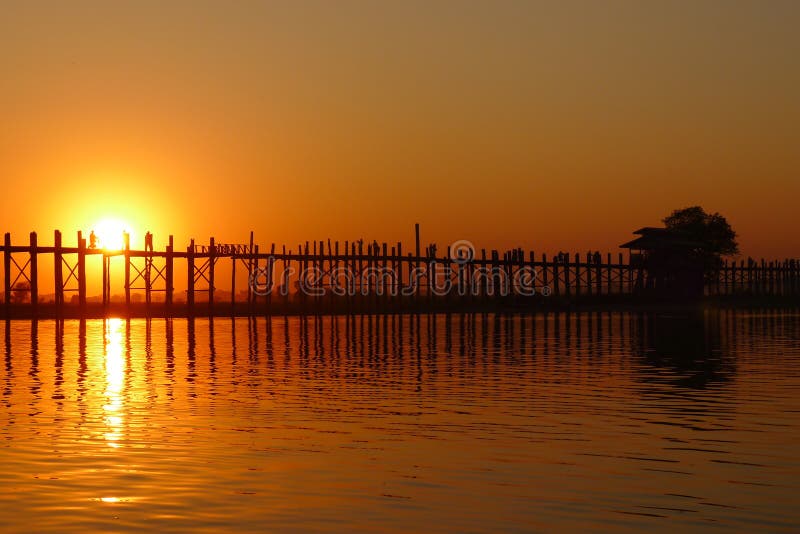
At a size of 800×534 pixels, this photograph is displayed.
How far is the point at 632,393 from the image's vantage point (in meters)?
22.3

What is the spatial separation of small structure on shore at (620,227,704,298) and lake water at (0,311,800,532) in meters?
61.0

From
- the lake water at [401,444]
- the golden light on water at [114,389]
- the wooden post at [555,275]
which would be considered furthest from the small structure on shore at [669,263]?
the lake water at [401,444]

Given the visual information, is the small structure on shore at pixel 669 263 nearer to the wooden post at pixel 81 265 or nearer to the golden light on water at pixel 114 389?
the wooden post at pixel 81 265

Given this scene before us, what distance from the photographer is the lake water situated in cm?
1102

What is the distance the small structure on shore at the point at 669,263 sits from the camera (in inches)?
3654

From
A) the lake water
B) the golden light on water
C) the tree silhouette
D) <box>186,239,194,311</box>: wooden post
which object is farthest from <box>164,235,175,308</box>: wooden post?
the tree silhouette

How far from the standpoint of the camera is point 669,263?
93.2m

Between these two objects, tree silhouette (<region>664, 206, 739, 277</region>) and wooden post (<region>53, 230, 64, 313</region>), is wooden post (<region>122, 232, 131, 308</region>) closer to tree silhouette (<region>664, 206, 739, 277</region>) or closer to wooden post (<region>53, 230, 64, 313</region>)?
wooden post (<region>53, 230, 64, 313</region>)

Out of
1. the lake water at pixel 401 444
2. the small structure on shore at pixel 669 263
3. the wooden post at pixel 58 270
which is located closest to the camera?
the lake water at pixel 401 444

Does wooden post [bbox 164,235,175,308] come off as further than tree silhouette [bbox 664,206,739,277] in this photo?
No

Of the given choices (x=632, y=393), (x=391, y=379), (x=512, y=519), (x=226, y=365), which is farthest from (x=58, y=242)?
(x=512, y=519)

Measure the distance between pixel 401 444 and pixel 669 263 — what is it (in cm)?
8074

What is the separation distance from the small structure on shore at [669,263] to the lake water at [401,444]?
61.0m

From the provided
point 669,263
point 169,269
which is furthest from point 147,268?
point 669,263
